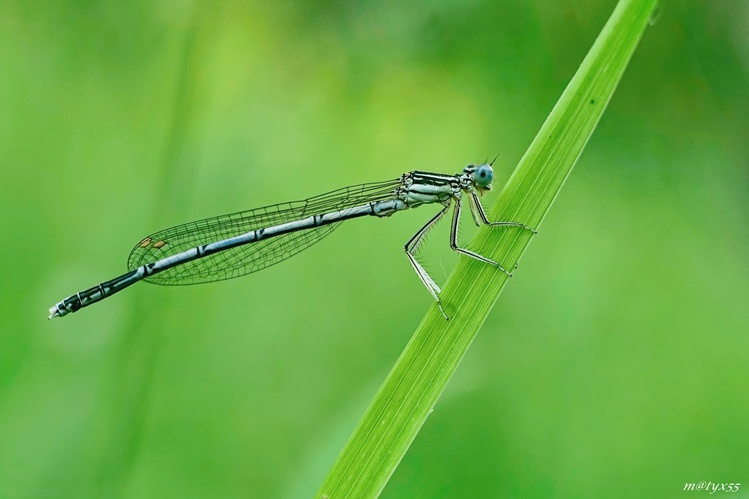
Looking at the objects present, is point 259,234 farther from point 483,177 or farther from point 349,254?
point 483,177

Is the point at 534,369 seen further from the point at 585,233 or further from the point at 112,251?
the point at 112,251

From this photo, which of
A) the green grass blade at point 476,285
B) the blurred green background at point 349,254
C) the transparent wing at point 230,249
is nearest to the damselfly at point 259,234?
the transparent wing at point 230,249

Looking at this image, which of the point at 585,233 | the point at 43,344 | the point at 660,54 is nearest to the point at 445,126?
the point at 585,233

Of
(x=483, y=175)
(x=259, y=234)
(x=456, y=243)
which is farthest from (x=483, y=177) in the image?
(x=259, y=234)

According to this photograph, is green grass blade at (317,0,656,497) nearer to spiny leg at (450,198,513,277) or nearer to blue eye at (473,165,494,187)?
spiny leg at (450,198,513,277)

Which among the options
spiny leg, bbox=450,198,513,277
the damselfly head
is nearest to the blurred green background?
spiny leg, bbox=450,198,513,277

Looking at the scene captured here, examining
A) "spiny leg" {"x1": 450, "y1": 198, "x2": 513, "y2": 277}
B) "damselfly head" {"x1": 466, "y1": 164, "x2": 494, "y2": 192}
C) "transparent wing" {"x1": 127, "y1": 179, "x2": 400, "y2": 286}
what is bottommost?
"transparent wing" {"x1": 127, "y1": 179, "x2": 400, "y2": 286}

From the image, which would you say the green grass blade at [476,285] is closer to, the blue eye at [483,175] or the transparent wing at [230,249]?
the blue eye at [483,175]
